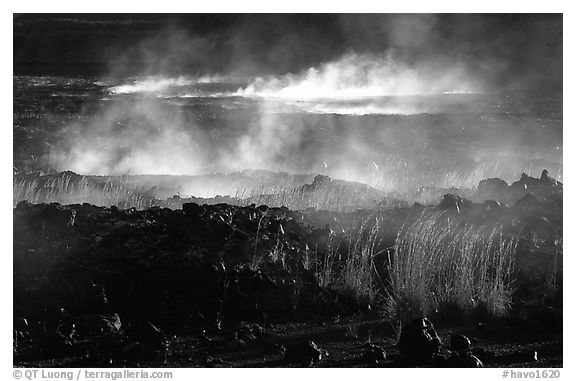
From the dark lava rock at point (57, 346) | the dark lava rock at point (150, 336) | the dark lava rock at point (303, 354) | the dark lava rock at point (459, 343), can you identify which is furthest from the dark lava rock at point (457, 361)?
the dark lava rock at point (57, 346)

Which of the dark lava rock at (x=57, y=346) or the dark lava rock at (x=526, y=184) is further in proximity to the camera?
the dark lava rock at (x=526, y=184)

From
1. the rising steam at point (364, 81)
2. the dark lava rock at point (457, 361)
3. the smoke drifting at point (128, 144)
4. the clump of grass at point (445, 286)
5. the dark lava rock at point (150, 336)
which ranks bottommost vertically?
the dark lava rock at point (457, 361)

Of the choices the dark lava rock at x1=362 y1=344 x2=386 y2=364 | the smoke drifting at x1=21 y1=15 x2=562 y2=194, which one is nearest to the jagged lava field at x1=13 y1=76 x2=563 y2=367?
the dark lava rock at x1=362 y1=344 x2=386 y2=364

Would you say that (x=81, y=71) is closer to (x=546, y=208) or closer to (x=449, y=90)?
(x=449, y=90)

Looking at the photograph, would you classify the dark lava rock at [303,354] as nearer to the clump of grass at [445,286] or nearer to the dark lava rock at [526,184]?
the clump of grass at [445,286]

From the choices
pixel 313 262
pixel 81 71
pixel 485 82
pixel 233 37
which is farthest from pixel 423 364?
pixel 81 71

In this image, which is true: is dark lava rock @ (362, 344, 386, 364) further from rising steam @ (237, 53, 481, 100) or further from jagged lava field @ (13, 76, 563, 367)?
rising steam @ (237, 53, 481, 100)

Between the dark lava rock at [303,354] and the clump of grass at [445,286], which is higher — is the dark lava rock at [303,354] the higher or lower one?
the lower one
